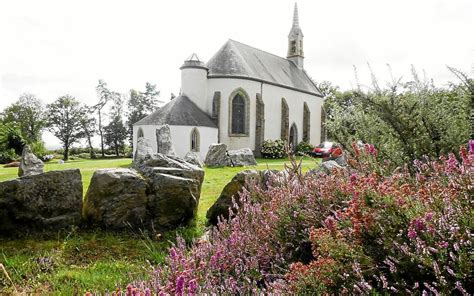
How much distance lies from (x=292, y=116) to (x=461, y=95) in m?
33.7

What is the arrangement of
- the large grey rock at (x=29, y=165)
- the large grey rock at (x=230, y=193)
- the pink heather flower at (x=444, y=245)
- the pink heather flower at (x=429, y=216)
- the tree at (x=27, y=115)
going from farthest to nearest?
the tree at (x=27, y=115) → the large grey rock at (x=29, y=165) → the large grey rock at (x=230, y=193) → the pink heather flower at (x=429, y=216) → the pink heather flower at (x=444, y=245)

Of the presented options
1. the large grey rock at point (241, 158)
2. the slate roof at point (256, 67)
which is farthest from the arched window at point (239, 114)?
the large grey rock at point (241, 158)

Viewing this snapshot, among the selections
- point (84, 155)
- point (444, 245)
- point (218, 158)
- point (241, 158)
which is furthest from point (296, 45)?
point (444, 245)

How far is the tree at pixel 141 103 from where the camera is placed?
63.8 meters

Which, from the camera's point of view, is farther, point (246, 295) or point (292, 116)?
point (292, 116)

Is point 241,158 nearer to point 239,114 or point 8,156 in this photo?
point 239,114

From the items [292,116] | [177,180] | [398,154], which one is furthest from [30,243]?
[292,116]

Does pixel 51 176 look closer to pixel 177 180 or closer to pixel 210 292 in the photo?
pixel 177 180

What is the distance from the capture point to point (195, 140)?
29.6 metres

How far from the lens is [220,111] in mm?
32375

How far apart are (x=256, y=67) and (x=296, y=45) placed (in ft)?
37.5

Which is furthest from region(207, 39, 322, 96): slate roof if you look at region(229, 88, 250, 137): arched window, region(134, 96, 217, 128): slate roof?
region(134, 96, 217, 128): slate roof

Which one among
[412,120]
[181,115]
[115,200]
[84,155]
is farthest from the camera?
[84,155]

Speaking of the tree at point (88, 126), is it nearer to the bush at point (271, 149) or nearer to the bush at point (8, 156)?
the bush at point (8, 156)
